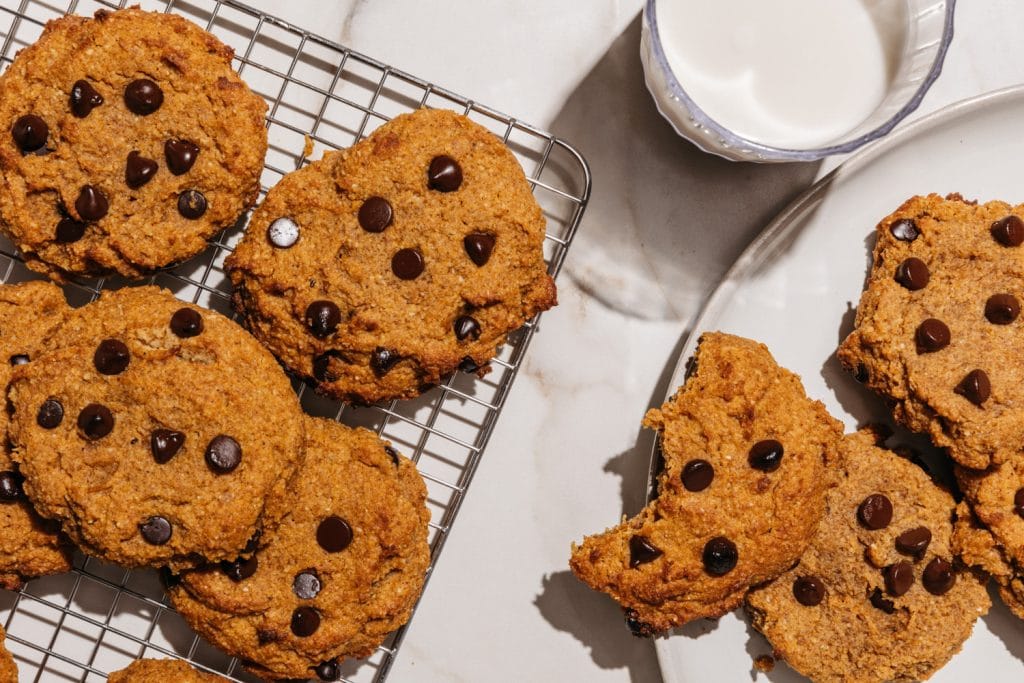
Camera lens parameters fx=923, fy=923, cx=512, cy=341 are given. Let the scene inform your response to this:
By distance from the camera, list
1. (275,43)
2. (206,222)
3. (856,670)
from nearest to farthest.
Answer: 1. (206,222)
2. (856,670)
3. (275,43)

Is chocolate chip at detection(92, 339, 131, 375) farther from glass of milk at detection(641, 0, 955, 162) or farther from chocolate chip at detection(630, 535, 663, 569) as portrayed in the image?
glass of milk at detection(641, 0, 955, 162)

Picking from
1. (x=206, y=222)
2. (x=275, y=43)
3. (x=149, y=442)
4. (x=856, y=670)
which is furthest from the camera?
(x=275, y=43)

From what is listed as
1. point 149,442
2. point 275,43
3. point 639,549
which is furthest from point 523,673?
point 275,43

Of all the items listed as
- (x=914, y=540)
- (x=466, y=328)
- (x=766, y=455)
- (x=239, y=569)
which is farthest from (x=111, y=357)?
(x=914, y=540)

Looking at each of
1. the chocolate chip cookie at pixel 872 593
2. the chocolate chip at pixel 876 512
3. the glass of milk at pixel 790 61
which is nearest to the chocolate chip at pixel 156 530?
the chocolate chip cookie at pixel 872 593

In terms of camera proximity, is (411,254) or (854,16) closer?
(411,254)

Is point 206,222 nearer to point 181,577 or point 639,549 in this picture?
point 181,577

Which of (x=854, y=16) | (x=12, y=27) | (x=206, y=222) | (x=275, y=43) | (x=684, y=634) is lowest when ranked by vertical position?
(x=684, y=634)

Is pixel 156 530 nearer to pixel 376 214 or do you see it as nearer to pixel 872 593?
pixel 376 214
